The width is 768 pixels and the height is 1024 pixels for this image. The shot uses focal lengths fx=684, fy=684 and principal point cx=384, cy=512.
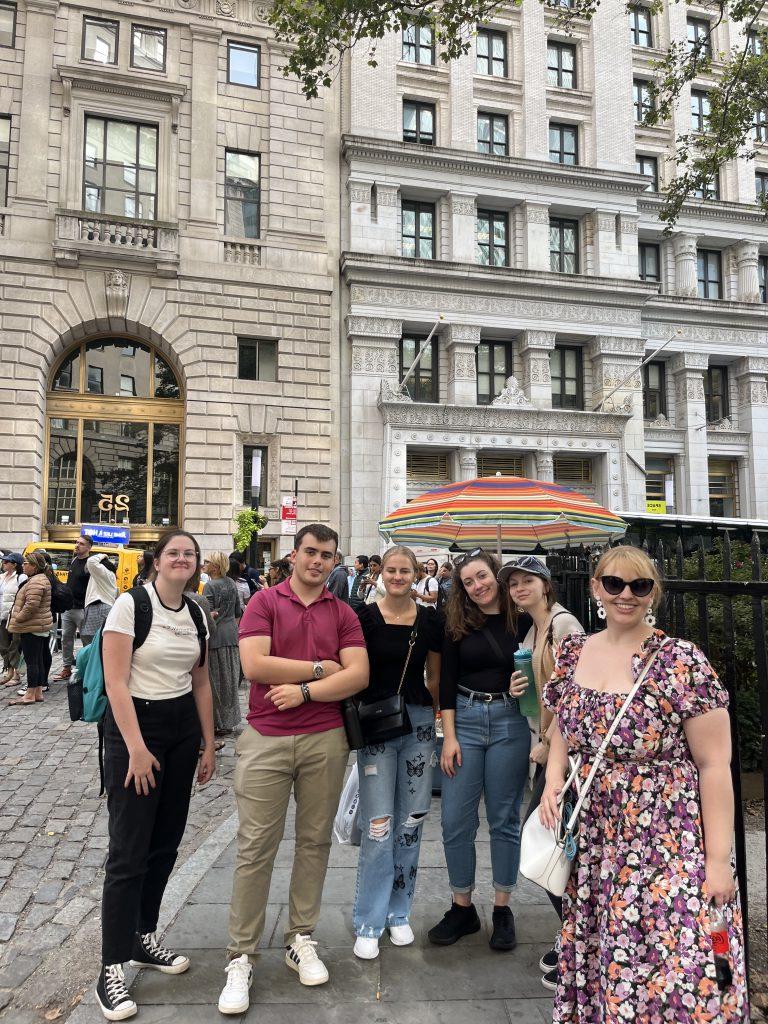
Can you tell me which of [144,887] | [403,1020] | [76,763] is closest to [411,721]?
[403,1020]

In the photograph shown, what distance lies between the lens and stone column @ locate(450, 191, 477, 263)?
87.9 ft

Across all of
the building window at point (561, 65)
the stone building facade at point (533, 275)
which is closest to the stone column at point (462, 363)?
the stone building facade at point (533, 275)

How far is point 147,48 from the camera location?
23.8 meters

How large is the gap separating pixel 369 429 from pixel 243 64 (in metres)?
14.0

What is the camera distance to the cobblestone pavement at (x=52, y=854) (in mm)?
3604

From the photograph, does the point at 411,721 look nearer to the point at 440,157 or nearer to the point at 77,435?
the point at 77,435

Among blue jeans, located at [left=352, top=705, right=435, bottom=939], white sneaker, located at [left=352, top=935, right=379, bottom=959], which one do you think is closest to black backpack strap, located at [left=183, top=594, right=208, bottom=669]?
blue jeans, located at [left=352, top=705, right=435, bottom=939]

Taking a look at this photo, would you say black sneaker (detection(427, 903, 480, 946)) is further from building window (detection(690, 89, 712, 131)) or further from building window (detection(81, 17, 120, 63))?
building window (detection(690, 89, 712, 131))

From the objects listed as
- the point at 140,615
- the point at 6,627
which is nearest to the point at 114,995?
the point at 140,615

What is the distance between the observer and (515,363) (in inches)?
1099

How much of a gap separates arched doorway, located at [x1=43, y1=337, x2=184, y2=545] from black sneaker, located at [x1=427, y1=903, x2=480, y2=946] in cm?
2155

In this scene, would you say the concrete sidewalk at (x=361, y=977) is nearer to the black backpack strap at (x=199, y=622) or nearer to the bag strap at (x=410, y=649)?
the bag strap at (x=410, y=649)

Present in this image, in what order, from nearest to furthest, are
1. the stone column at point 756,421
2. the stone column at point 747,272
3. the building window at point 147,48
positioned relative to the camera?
the building window at point 147,48
the stone column at point 756,421
the stone column at point 747,272

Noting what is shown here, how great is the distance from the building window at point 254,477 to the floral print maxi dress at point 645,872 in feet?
71.3
